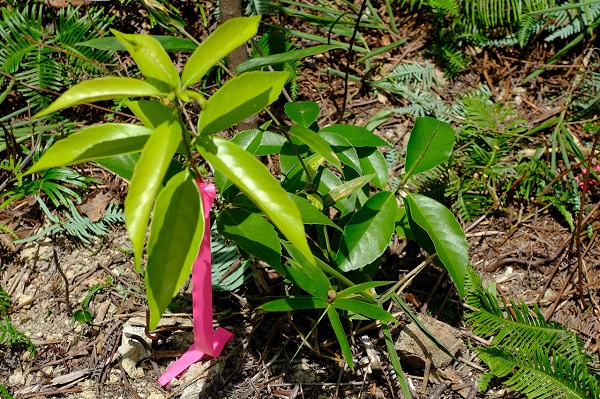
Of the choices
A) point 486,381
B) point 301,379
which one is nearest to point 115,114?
point 301,379

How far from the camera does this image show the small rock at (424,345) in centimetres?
171

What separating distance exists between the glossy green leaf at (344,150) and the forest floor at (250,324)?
452 millimetres

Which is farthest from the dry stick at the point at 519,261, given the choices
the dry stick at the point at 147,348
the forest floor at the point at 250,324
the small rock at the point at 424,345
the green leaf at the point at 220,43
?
the green leaf at the point at 220,43

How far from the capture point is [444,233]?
1.50m

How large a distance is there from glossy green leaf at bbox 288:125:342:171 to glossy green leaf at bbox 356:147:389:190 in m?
0.25

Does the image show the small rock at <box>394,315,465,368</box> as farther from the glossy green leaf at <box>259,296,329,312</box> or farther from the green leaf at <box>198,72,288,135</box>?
the green leaf at <box>198,72,288,135</box>

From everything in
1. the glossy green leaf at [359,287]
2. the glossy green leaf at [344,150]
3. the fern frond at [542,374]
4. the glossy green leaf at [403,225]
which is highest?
the glossy green leaf at [344,150]

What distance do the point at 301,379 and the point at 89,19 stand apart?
1518mm

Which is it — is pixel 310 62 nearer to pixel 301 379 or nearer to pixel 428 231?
pixel 428 231

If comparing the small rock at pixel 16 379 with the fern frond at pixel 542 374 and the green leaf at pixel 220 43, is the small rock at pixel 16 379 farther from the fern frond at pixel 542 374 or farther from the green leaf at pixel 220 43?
the fern frond at pixel 542 374

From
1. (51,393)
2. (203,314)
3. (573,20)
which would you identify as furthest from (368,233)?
(573,20)

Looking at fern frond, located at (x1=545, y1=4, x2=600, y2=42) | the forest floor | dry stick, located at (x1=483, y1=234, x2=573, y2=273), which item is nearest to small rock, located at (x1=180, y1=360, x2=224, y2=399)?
the forest floor

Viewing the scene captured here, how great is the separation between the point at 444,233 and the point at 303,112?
492 millimetres

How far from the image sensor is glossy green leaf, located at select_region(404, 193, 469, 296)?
4.82 ft
